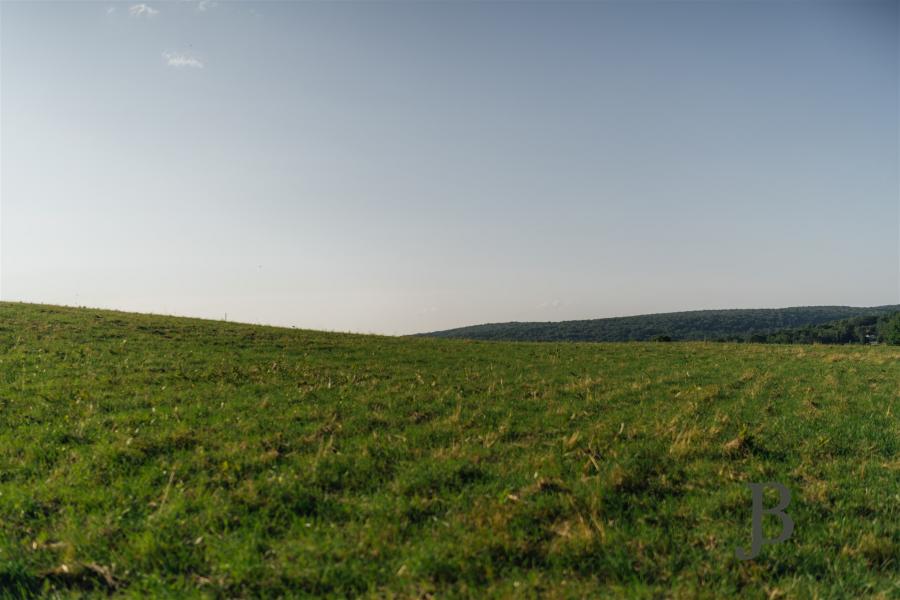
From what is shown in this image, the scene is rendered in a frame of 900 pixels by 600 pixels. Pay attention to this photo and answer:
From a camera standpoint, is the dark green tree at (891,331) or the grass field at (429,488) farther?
the dark green tree at (891,331)

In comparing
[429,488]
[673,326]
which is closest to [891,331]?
[673,326]

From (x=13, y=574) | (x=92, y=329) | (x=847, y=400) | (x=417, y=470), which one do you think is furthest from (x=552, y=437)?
(x=92, y=329)

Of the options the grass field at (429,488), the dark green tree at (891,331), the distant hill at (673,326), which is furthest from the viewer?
the distant hill at (673,326)

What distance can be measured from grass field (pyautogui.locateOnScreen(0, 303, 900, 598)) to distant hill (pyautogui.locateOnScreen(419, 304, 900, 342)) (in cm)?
9959

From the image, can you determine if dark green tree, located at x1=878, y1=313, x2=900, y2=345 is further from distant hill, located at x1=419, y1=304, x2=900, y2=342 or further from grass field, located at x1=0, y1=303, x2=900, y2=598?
grass field, located at x1=0, y1=303, x2=900, y2=598

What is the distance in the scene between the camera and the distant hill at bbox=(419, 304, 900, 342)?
124m

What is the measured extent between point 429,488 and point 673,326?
156426 mm

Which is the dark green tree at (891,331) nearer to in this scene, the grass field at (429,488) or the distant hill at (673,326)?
the distant hill at (673,326)

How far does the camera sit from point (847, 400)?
14297 millimetres

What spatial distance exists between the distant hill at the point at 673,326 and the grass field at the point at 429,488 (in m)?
99.6

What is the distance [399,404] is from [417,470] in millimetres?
5184

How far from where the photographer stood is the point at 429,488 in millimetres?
7270

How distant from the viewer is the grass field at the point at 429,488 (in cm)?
523

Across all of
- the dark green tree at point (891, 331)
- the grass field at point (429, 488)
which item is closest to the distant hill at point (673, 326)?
the dark green tree at point (891, 331)
